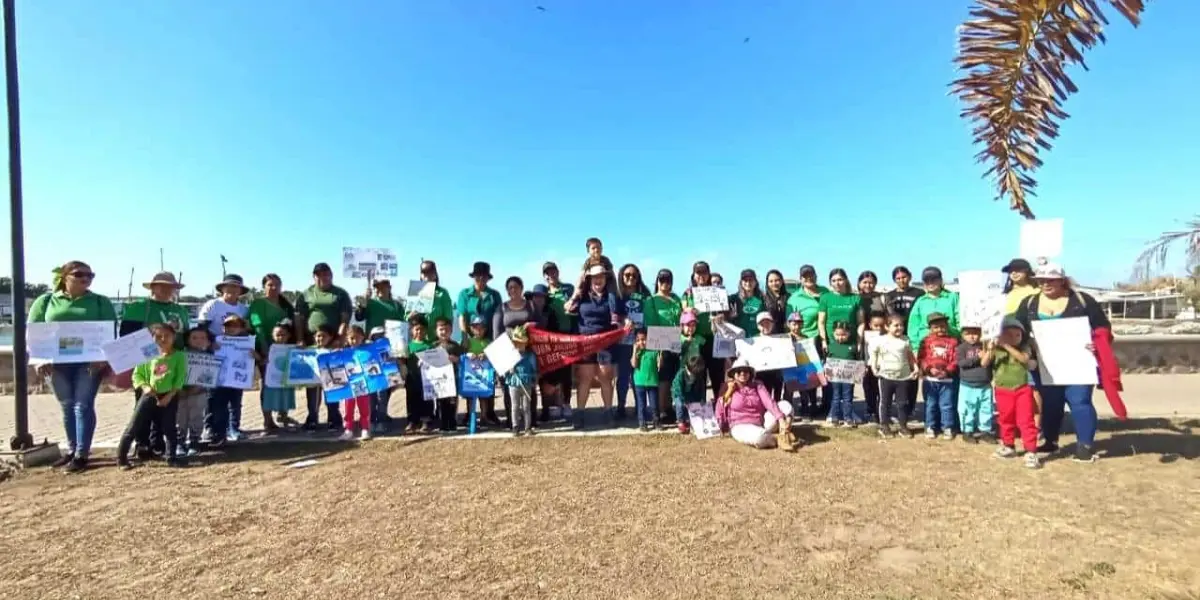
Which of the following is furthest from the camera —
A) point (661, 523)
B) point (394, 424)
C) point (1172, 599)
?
point (394, 424)

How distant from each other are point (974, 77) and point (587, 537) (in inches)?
151

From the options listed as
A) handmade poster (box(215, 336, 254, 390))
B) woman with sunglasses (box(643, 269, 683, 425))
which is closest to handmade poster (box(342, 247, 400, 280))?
handmade poster (box(215, 336, 254, 390))

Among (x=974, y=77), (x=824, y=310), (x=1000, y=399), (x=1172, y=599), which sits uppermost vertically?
(x=974, y=77)

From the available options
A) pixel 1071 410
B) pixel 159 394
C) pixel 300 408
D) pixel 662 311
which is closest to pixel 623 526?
pixel 662 311

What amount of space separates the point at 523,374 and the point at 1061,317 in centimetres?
544

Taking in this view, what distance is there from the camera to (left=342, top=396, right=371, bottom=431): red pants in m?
7.01

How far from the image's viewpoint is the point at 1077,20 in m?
3.32

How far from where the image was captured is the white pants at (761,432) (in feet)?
20.2

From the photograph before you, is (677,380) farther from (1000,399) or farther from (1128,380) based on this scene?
(1128,380)

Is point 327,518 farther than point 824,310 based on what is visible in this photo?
No

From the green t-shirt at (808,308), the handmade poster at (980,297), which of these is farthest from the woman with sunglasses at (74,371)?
the handmade poster at (980,297)

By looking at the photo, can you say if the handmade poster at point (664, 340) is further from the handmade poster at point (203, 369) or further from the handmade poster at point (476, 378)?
the handmade poster at point (203, 369)

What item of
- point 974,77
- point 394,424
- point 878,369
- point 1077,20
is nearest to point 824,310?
point 878,369

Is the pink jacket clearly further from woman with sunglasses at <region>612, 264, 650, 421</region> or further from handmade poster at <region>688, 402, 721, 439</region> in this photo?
Answer: woman with sunglasses at <region>612, 264, 650, 421</region>
